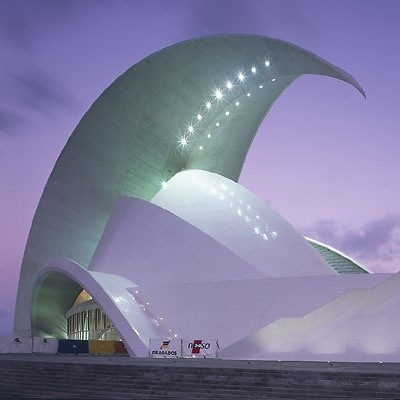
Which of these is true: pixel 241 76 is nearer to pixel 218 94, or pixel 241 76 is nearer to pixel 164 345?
pixel 218 94

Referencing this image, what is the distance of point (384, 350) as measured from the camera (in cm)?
1823

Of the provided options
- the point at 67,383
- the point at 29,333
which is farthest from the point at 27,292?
the point at 67,383

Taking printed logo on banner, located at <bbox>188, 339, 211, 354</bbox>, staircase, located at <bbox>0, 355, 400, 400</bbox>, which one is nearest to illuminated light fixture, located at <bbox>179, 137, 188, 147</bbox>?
printed logo on banner, located at <bbox>188, 339, 211, 354</bbox>

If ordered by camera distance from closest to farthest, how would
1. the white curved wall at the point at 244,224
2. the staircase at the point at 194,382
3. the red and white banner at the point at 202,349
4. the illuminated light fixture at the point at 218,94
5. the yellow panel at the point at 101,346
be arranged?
the staircase at the point at 194,382 → the red and white banner at the point at 202,349 → the white curved wall at the point at 244,224 → the yellow panel at the point at 101,346 → the illuminated light fixture at the point at 218,94

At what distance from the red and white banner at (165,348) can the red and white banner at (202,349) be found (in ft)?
0.86

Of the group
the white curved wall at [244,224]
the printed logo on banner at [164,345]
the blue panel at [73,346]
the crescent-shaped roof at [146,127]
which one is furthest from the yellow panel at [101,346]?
the crescent-shaped roof at [146,127]

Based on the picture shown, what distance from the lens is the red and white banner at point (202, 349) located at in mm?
20219

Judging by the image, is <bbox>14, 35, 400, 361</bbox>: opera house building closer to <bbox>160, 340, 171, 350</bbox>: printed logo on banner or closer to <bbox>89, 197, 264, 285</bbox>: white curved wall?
<bbox>89, 197, 264, 285</bbox>: white curved wall

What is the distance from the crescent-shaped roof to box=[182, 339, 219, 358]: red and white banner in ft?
36.8

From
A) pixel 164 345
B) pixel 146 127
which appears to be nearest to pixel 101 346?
pixel 164 345

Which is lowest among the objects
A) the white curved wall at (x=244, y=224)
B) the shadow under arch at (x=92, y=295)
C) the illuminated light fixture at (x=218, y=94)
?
the shadow under arch at (x=92, y=295)

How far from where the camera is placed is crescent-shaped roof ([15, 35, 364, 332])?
90.7 feet

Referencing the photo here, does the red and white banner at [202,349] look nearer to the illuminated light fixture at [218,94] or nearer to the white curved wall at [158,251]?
the white curved wall at [158,251]

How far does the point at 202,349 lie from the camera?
2042 cm
